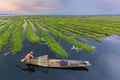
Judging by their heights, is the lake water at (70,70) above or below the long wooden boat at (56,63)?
below

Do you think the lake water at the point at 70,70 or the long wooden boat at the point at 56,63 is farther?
the long wooden boat at the point at 56,63

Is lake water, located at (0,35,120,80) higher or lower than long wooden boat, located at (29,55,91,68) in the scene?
lower

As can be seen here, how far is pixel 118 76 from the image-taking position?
25.1 metres

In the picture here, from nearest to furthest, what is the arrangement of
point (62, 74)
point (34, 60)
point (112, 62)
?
1. point (62, 74)
2. point (34, 60)
3. point (112, 62)

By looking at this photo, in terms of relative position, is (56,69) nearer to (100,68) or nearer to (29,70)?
(29,70)

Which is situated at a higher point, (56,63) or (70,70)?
(56,63)

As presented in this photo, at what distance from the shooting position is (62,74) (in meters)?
24.7

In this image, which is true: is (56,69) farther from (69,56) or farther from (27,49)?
(27,49)

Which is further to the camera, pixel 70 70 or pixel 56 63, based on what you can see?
pixel 56 63

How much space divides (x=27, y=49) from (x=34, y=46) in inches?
99.3

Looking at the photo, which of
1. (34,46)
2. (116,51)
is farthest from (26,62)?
(116,51)

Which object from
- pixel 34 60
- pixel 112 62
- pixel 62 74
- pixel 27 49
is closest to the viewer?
pixel 62 74

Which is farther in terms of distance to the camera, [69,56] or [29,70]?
→ [69,56]

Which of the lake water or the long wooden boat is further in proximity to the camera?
the long wooden boat
